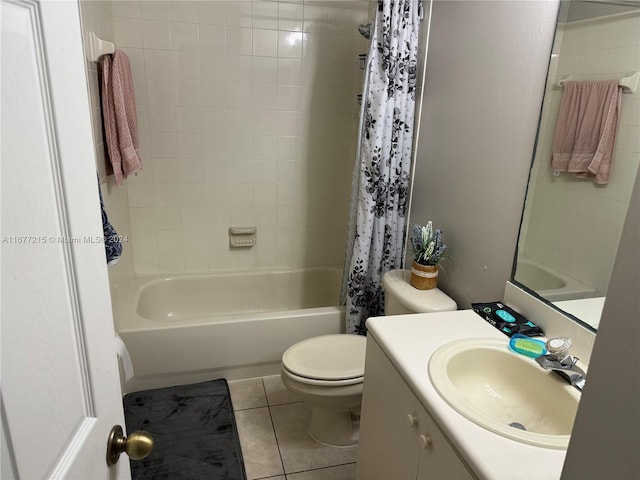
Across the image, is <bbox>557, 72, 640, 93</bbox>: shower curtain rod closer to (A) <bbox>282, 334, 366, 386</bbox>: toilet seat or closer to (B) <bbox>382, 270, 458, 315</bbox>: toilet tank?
(B) <bbox>382, 270, 458, 315</bbox>: toilet tank

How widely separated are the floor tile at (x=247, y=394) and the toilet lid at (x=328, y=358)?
51 cm

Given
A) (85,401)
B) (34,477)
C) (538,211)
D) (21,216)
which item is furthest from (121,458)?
(538,211)

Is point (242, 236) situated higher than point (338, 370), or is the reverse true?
point (242, 236)

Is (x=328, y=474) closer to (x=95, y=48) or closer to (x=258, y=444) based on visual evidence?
(x=258, y=444)

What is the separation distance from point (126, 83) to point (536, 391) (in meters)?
2.17

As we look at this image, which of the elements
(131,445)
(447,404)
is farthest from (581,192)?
(131,445)

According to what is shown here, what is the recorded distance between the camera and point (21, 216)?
51 centimetres

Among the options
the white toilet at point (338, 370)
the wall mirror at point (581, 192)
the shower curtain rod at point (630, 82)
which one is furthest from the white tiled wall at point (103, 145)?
the shower curtain rod at point (630, 82)

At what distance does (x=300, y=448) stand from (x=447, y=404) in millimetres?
1138

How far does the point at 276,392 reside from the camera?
7.73 ft

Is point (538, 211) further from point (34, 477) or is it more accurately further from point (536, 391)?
point (34, 477)

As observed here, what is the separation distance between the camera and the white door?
0.49 m

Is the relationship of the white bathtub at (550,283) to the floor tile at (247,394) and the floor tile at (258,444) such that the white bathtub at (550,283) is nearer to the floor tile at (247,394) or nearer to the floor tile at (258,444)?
the floor tile at (258,444)

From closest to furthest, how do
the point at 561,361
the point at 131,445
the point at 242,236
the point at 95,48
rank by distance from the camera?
the point at 131,445, the point at 561,361, the point at 95,48, the point at 242,236
